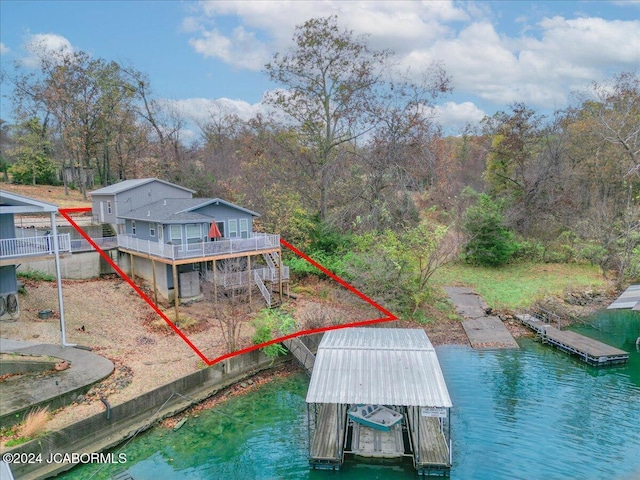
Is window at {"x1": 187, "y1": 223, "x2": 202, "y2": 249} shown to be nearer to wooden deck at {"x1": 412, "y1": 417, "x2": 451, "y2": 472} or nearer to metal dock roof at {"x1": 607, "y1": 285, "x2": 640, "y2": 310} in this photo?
wooden deck at {"x1": 412, "y1": 417, "x2": 451, "y2": 472}

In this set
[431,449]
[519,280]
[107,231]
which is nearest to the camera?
[431,449]

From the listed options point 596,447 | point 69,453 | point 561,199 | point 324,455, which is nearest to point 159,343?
point 69,453

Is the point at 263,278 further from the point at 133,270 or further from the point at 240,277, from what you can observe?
the point at 133,270

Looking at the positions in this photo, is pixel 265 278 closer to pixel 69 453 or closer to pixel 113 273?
pixel 113 273

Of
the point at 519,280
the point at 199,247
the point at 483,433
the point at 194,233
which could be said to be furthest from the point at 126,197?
the point at 519,280

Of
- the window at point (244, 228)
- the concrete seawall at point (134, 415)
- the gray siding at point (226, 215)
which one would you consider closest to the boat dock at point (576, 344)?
the concrete seawall at point (134, 415)

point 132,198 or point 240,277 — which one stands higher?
point 132,198
